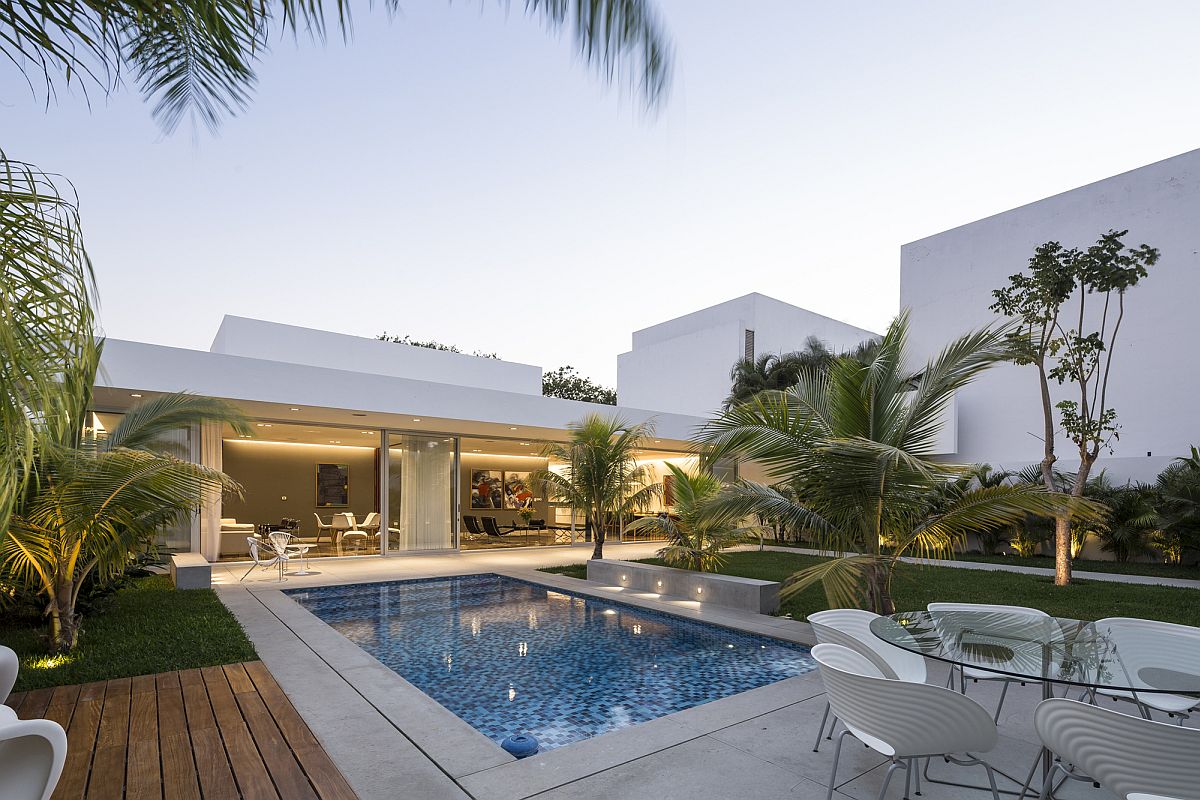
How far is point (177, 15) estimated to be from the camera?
1.91m

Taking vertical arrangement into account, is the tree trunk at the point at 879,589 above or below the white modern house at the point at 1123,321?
below

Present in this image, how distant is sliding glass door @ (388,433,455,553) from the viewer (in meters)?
14.6

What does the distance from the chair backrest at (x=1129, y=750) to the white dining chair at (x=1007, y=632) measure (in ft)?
1.21

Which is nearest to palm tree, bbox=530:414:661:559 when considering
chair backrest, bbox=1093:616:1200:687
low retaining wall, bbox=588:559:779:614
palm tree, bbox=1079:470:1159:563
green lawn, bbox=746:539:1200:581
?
low retaining wall, bbox=588:559:779:614

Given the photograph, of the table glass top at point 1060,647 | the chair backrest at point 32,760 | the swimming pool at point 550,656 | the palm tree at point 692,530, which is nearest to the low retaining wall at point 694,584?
the palm tree at point 692,530

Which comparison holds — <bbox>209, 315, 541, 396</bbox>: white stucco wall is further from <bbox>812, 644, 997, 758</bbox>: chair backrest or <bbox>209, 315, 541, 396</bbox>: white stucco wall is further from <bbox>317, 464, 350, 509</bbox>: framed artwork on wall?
<bbox>812, 644, 997, 758</bbox>: chair backrest

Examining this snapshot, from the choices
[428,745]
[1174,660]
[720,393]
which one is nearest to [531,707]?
[428,745]

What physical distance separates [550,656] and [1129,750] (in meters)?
5.01

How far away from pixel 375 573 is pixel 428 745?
8260 millimetres

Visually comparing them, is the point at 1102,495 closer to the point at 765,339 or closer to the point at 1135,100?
the point at 1135,100

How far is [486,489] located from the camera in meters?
20.5

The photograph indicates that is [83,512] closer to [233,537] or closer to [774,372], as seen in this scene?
[233,537]

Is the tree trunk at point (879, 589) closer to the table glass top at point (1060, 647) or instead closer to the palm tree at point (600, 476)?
the table glass top at point (1060, 647)

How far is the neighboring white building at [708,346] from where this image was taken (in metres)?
27.9
